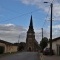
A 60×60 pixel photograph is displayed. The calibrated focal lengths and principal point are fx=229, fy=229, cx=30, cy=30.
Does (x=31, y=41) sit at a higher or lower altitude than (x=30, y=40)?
lower

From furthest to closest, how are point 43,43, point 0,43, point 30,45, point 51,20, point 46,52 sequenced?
1. point 30,45
2. point 43,43
3. point 0,43
4. point 46,52
5. point 51,20

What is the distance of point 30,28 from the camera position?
595ft

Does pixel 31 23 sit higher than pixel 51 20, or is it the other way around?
pixel 31 23

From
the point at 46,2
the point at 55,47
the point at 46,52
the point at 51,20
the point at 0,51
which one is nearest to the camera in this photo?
the point at 46,2

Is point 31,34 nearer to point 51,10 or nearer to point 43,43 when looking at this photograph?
point 43,43

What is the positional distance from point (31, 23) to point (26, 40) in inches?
543

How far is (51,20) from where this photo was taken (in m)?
39.5

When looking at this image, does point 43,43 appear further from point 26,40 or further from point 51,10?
point 26,40

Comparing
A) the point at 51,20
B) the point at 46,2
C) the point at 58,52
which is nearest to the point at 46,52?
the point at 58,52

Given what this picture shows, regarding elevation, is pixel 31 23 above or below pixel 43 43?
above

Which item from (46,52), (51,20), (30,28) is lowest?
(46,52)

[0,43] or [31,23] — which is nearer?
[0,43]

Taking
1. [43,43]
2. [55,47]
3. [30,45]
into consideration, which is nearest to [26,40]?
[30,45]

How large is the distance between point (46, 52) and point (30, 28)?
129696 mm
